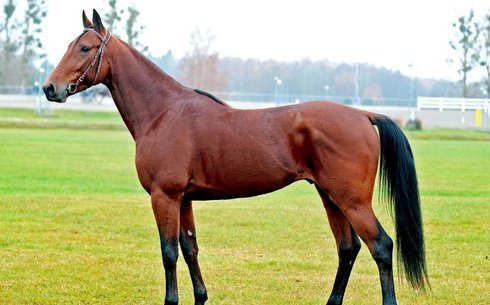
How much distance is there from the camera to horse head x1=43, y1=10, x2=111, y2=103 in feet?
24.2

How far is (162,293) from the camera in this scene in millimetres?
8422

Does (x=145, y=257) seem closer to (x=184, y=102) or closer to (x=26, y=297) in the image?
(x=26, y=297)

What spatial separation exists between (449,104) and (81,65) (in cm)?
7239

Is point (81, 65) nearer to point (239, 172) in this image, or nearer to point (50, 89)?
point (50, 89)

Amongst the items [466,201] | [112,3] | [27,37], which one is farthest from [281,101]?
[466,201]

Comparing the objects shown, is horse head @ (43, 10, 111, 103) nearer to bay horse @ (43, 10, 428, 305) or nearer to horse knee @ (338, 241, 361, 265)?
bay horse @ (43, 10, 428, 305)

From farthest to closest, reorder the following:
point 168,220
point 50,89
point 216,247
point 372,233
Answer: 1. point 216,247
2. point 50,89
3. point 168,220
4. point 372,233

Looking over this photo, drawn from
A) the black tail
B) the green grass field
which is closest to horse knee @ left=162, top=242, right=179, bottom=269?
the green grass field

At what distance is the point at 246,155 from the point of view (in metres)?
7.27

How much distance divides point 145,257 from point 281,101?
258ft

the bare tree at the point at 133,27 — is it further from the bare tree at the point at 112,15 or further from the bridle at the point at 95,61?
the bridle at the point at 95,61

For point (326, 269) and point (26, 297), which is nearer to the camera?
point (26, 297)

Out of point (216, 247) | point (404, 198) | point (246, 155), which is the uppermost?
point (246, 155)

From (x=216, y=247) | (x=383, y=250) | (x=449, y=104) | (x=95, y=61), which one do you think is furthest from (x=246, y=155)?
(x=449, y=104)
